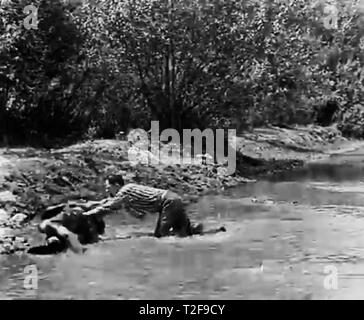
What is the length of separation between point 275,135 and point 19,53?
767 inches

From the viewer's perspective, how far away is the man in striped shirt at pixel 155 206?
15242 millimetres

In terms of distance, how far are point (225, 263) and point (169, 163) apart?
1314cm

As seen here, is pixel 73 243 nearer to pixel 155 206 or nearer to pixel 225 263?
pixel 155 206

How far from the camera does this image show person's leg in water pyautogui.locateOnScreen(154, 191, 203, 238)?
15.3m

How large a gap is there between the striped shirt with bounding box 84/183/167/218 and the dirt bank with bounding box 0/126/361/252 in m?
1.64
